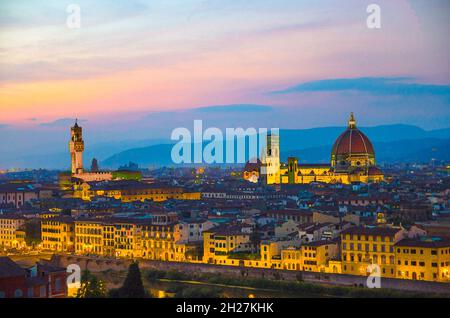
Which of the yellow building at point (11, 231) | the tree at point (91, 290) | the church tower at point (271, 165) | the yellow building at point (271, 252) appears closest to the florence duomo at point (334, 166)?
the church tower at point (271, 165)

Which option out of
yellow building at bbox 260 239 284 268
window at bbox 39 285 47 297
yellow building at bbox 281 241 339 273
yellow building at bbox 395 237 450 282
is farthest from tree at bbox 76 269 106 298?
yellow building at bbox 395 237 450 282

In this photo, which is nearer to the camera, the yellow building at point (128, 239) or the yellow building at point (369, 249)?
the yellow building at point (369, 249)

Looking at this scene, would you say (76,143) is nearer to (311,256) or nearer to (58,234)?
(58,234)

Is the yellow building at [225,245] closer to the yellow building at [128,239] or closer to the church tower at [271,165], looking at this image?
the yellow building at [128,239]

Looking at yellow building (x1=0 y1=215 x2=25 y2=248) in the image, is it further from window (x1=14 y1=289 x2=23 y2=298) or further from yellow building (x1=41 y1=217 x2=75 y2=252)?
window (x1=14 y1=289 x2=23 y2=298)

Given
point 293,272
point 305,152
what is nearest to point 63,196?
point 293,272
